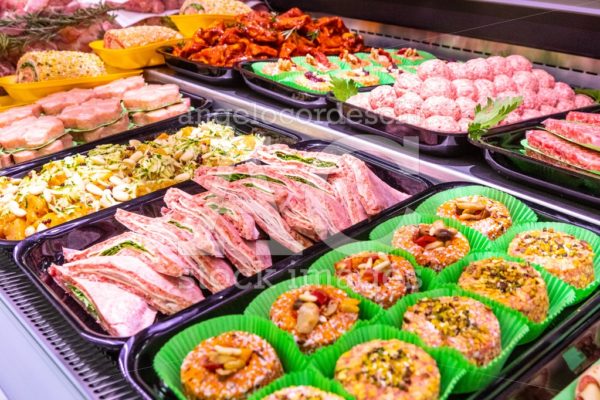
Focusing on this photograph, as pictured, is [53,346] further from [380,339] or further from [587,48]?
[587,48]

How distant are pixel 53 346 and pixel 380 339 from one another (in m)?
1.05

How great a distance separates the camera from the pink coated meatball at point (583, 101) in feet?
10.1

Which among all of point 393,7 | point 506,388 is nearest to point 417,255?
point 506,388

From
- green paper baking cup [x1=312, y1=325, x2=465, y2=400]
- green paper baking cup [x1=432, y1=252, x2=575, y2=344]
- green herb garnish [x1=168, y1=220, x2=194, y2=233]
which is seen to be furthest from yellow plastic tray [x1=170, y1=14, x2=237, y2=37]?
green paper baking cup [x1=312, y1=325, x2=465, y2=400]

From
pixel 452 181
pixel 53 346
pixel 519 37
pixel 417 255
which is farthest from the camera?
pixel 519 37

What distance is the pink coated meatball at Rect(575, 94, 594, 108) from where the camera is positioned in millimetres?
3064

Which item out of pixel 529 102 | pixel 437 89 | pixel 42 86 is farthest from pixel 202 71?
pixel 529 102

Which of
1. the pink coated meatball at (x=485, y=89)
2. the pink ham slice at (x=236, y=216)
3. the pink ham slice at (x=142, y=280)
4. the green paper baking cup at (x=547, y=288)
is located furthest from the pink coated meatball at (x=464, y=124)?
the pink ham slice at (x=142, y=280)

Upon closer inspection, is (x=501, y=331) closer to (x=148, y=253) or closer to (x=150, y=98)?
(x=148, y=253)

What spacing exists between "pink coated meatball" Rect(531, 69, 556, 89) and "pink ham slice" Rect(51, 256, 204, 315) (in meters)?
2.36

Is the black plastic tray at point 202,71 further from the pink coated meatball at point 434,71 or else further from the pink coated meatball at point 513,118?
the pink coated meatball at point 513,118

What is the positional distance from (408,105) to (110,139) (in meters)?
1.75

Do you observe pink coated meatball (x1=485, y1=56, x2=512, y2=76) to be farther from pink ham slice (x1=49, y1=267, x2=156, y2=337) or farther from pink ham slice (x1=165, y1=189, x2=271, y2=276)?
pink ham slice (x1=49, y1=267, x2=156, y2=337)

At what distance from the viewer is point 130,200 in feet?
8.30
